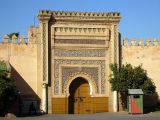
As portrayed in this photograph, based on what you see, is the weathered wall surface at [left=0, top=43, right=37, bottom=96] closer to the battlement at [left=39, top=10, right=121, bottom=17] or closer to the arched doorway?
the battlement at [left=39, top=10, right=121, bottom=17]

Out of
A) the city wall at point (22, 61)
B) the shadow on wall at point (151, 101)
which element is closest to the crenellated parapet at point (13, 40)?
the city wall at point (22, 61)

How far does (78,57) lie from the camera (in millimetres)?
31344

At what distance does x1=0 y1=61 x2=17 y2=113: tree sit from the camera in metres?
25.2

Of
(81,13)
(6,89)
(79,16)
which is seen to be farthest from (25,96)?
(81,13)

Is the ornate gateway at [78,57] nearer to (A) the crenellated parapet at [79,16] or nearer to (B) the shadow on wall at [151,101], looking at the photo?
(A) the crenellated parapet at [79,16]

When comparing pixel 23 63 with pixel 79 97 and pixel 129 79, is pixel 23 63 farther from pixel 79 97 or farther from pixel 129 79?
pixel 129 79

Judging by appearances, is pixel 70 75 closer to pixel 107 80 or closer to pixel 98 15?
pixel 107 80

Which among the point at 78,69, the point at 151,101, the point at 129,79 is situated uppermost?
the point at 78,69

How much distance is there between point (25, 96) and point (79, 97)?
12.1ft

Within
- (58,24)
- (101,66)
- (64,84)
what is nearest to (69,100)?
→ (64,84)

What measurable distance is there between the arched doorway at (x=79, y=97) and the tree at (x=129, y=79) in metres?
1.94

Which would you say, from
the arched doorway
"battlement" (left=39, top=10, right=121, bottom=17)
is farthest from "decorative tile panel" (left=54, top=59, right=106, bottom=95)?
"battlement" (left=39, top=10, right=121, bottom=17)

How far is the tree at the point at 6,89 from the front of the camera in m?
25.2

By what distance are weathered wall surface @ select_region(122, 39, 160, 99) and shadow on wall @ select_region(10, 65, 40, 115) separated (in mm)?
7376
